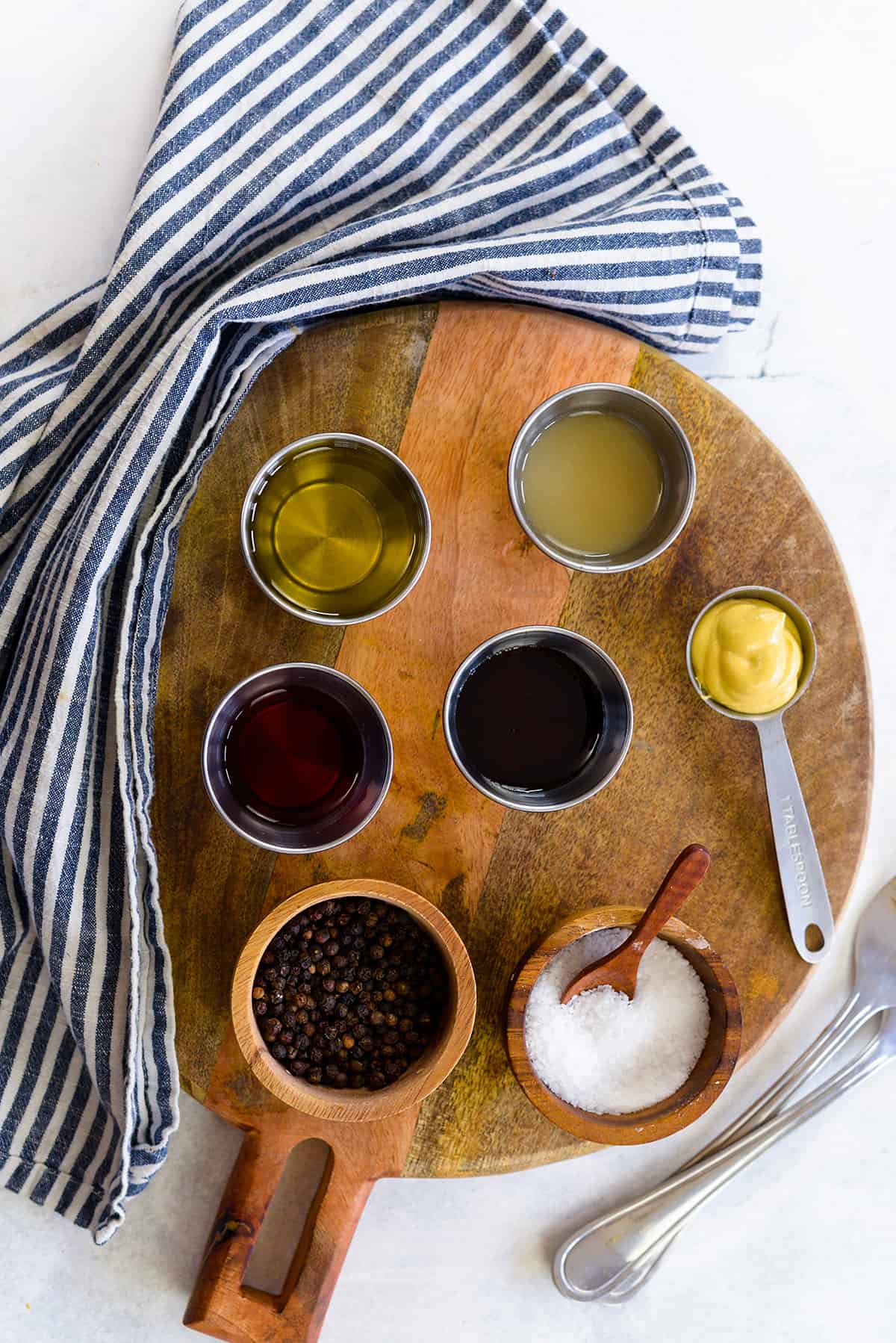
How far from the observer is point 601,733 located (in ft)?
A: 4.65

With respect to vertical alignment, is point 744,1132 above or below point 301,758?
below

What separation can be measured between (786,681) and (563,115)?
2.93 feet

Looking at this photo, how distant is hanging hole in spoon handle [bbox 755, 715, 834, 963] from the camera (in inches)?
56.2

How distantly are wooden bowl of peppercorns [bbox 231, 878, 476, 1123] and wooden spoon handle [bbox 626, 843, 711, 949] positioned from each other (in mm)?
234

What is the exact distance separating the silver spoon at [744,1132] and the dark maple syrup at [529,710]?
0.63 m

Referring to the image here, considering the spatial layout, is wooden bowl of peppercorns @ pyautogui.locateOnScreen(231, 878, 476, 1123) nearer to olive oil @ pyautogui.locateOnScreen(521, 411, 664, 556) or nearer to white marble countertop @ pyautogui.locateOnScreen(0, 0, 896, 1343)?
white marble countertop @ pyautogui.locateOnScreen(0, 0, 896, 1343)

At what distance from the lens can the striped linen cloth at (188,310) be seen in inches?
51.8

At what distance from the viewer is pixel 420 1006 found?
1.38 m

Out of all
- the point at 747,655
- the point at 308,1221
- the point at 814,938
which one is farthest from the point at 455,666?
the point at 308,1221

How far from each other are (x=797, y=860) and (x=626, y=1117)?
43 centimetres

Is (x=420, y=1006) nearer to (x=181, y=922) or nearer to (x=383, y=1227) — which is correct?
(x=181, y=922)

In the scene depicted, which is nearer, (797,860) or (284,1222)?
(797,860)

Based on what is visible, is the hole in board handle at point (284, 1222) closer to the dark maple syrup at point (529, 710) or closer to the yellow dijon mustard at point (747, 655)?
the dark maple syrup at point (529, 710)

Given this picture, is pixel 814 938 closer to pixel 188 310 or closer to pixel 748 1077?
pixel 748 1077
